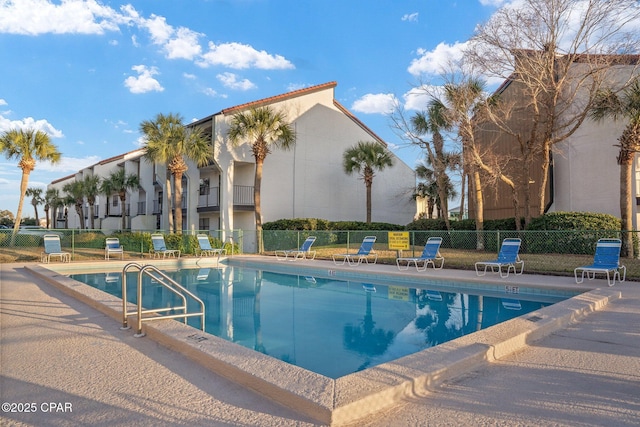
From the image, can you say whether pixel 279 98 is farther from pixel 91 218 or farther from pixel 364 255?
pixel 91 218

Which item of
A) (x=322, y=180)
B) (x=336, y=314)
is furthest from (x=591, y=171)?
(x=336, y=314)

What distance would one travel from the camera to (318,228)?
21906mm

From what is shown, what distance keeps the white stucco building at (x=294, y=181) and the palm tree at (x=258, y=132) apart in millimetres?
928

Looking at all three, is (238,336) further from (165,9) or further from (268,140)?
(268,140)

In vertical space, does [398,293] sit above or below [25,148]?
below

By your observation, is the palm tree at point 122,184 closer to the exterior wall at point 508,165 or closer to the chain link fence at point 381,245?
the chain link fence at point 381,245

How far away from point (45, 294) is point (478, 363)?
8.13m

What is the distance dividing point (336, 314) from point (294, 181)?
16072 mm

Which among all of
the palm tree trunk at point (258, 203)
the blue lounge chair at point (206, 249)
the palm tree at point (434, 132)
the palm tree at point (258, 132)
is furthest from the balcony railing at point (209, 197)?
the palm tree at point (434, 132)

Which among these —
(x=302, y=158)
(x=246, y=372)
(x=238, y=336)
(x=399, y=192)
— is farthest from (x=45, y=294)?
(x=399, y=192)

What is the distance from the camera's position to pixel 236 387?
11.2 feet

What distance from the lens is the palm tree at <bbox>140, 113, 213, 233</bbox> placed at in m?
20.0

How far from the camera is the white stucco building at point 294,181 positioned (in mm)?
21422

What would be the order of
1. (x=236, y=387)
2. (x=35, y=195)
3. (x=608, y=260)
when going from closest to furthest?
(x=236, y=387), (x=608, y=260), (x=35, y=195)
